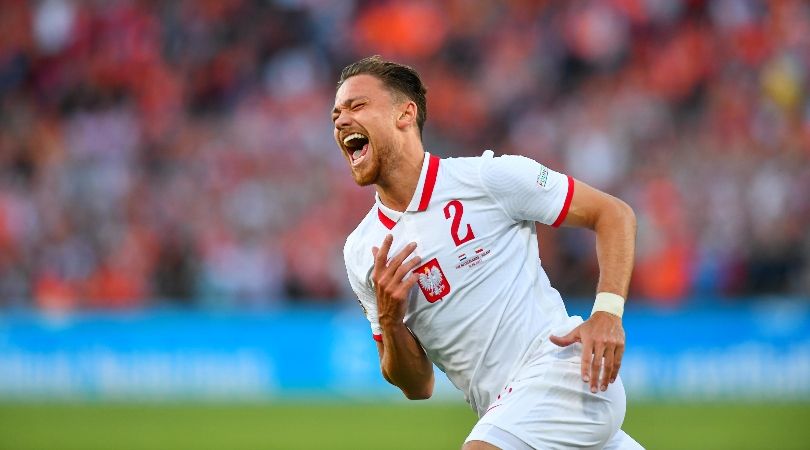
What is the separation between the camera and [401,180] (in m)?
4.84

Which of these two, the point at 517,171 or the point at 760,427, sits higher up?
the point at 760,427

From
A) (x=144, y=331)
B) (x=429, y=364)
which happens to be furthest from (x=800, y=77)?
(x=429, y=364)

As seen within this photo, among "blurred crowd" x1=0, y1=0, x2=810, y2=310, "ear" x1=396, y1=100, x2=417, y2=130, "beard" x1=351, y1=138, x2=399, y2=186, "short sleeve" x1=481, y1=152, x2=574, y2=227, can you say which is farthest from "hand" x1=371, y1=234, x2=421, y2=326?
"blurred crowd" x1=0, y1=0, x2=810, y2=310

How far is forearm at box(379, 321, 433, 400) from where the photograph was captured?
4.79m

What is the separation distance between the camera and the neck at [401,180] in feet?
15.9

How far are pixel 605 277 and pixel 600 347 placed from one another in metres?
0.32

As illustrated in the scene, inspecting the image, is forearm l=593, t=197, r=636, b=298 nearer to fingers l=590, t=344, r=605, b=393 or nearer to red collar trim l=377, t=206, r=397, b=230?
fingers l=590, t=344, r=605, b=393

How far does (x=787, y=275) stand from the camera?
13664mm

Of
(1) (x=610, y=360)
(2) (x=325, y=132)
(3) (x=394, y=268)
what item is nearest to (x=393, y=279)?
(3) (x=394, y=268)

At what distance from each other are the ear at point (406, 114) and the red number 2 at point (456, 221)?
0.39m

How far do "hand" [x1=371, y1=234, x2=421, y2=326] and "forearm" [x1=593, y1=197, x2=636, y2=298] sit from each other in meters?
0.69

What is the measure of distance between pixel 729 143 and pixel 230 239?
20.5 feet

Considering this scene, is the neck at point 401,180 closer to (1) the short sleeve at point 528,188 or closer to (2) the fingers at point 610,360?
(1) the short sleeve at point 528,188

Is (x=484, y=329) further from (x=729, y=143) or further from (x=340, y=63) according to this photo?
(x=340, y=63)
